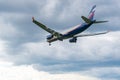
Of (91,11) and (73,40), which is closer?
(73,40)

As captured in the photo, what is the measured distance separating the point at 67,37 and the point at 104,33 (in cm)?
2246

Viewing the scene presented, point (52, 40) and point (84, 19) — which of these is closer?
point (84, 19)

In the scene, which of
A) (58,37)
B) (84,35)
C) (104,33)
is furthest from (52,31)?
(104,33)

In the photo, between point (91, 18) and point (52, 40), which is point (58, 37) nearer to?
point (52, 40)

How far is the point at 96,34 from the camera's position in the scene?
7530 inches

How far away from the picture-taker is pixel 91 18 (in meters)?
190

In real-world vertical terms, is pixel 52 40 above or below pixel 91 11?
below

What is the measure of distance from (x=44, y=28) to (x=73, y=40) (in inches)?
700

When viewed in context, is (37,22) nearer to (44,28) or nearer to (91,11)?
(44,28)

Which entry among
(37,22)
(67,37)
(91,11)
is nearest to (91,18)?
(91,11)

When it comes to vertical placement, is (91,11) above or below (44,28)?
above

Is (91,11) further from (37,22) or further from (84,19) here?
(37,22)

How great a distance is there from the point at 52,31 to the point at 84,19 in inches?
823

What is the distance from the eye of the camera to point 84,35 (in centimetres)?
18988
